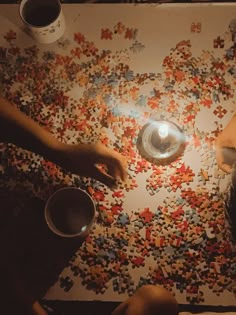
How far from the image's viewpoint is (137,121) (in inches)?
66.6

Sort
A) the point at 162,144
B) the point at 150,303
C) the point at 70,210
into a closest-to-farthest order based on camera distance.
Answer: the point at 150,303 → the point at 70,210 → the point at 162,144

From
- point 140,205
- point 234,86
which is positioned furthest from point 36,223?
point 234,86

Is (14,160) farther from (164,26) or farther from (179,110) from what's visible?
(164,26)

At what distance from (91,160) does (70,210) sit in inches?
7.9

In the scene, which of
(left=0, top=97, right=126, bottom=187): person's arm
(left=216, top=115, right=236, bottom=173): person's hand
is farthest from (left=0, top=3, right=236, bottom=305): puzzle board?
(left=0, top=97, right=126, bottom=187): person's arm

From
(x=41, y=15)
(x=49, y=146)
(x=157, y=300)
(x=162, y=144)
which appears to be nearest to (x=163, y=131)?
(x=162, y=144)

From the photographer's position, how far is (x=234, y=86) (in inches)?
67.3

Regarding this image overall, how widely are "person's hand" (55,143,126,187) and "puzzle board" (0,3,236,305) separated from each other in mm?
108

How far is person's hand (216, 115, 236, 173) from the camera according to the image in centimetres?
161

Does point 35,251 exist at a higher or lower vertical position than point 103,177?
lower

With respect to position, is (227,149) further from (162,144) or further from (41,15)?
(41,15)

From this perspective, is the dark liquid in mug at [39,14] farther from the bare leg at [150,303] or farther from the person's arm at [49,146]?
the bare leg at [150,303]

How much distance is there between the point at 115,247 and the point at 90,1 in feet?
3.56

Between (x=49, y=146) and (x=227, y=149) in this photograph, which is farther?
(x=227, y=149)
